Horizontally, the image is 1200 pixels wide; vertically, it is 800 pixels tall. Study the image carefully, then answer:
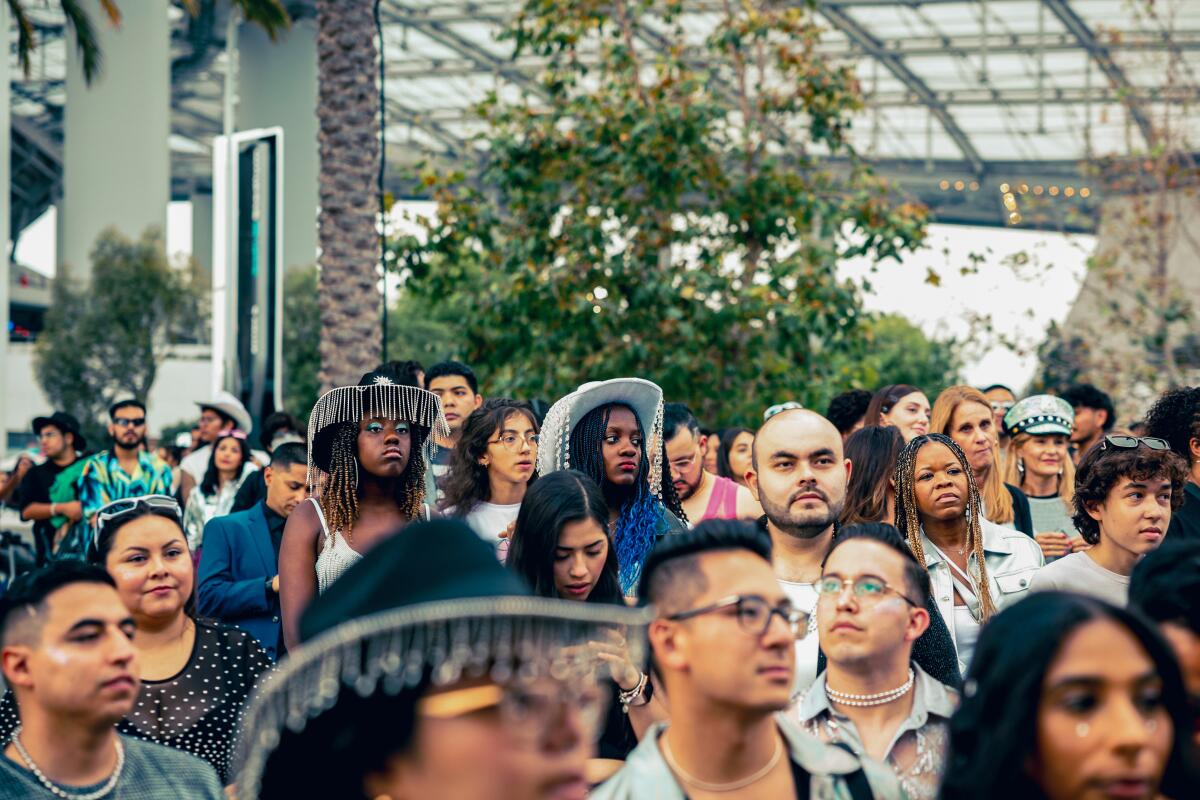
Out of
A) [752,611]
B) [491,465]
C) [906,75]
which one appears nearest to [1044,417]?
[491,465]

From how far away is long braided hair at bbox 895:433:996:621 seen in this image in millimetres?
5578

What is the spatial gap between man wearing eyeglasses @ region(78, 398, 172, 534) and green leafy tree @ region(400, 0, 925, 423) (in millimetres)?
3458

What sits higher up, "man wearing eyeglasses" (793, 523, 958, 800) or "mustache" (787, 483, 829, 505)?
"mustache" (787, 483, 829, 505)

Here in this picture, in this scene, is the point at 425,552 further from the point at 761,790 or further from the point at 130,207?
the point at 130,207

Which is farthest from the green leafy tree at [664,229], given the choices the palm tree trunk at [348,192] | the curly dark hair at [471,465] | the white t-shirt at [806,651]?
the white t-shirt at [806,651]

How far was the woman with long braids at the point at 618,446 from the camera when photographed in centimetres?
609

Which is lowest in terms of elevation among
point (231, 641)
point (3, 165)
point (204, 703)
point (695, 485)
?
point (204, 703)

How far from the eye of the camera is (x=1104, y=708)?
2.57m

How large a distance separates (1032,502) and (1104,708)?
5.69 m

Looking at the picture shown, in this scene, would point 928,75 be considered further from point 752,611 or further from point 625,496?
point 752,611

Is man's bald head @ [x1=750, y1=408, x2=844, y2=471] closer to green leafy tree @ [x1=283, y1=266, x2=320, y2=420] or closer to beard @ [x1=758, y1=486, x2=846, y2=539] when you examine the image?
beard @ [x1=758, y1=486, x2=846, y2=539]

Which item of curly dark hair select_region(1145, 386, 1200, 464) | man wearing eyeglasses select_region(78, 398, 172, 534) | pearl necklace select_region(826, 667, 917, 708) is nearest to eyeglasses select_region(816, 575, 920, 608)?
pearl necklace select_region(826, 667, 917, 708)

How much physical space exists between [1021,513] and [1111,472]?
5.81ft

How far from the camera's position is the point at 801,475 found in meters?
5.37
